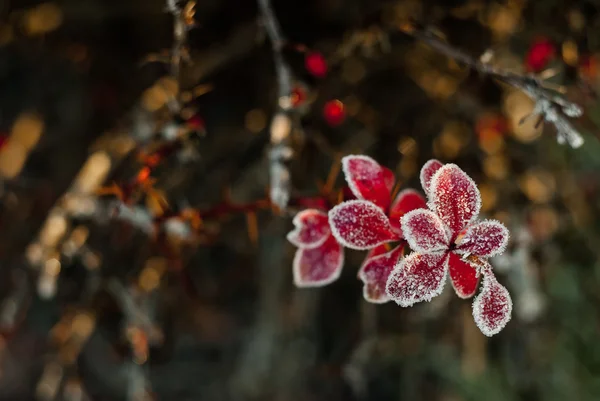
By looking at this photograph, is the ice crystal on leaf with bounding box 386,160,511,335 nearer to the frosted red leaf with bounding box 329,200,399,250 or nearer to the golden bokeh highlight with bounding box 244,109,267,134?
the frosted red leaf with bounding box 329,200,399,250

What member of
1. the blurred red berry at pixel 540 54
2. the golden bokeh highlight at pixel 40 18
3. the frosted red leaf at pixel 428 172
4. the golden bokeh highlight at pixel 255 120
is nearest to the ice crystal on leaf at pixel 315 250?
the frosted red leaf at pixel 428 172

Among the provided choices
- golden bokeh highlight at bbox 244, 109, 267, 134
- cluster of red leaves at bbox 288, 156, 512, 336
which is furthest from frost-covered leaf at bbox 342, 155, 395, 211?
golden bokeh highlight at bbox 244, 109, 267, 134

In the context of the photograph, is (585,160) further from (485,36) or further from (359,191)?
(359,191)

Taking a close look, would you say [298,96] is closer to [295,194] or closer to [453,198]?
[295,194]

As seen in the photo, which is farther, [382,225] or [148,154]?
[148,154]

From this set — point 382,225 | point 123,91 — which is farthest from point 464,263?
point 123,91

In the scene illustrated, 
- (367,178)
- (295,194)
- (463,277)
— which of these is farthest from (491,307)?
(295,194)

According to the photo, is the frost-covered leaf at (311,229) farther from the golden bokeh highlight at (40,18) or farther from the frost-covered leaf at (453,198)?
the golden bokeh highlight at (40,18)
